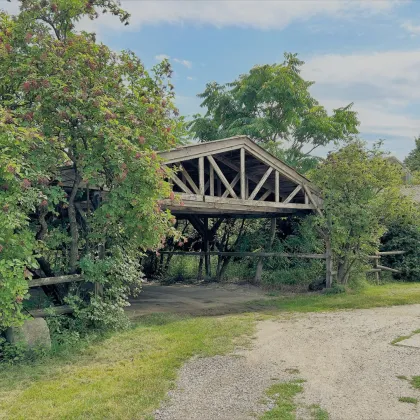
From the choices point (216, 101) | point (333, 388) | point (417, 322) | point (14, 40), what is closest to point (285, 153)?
point (216, 101)

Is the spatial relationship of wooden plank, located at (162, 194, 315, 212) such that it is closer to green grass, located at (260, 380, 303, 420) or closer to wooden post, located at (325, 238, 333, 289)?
wooden post, located at (325, 238, 333, 289)

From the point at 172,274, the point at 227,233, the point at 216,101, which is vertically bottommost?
the point at 172,274

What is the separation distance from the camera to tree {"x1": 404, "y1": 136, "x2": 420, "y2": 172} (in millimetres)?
41259

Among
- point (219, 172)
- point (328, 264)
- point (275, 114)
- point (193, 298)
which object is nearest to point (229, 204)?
point (219, 172)

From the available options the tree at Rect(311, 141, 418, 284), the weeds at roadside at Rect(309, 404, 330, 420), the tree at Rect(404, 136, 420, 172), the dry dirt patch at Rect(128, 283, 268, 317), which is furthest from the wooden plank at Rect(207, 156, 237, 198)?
the tree at Rect(404, 136, 420, 172)

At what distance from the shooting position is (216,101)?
898 inches

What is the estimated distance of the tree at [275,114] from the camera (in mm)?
20656

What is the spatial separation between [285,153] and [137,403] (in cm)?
1915

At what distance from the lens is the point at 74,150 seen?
6.55 metres

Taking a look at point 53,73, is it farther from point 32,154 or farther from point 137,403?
point 137,403

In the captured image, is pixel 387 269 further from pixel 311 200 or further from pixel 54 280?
pixel 54 280

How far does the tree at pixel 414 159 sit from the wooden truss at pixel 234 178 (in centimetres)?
3083

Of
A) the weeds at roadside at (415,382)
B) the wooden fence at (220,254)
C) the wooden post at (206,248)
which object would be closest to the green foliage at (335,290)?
the wooden fence at (220,254)

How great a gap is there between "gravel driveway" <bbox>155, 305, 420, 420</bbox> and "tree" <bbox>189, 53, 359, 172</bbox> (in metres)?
14.1
